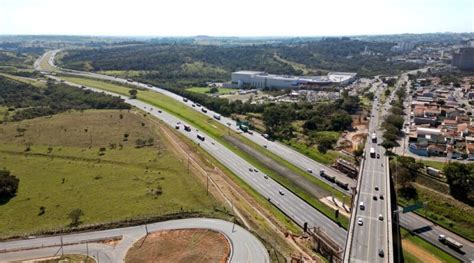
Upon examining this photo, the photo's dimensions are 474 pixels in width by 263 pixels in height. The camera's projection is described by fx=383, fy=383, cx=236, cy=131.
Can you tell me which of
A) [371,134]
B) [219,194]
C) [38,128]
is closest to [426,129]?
[371,134]

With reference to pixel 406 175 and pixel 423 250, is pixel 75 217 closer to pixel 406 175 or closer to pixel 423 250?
pixel 423 250

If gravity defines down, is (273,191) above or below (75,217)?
below

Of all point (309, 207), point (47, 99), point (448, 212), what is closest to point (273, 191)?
point (309, 207)

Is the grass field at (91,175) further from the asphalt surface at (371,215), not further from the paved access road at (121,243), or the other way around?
the asphalt surface at (371,215)

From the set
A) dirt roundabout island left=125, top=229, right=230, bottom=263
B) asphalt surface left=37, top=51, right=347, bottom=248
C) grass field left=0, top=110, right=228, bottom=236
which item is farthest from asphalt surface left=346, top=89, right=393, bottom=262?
grass field left=0, top=110, right=228, bottom=236

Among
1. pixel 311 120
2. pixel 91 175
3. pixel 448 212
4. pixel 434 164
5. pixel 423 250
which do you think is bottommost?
pixel 423 250

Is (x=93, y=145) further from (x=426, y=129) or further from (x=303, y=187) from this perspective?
(x=426, y=129)

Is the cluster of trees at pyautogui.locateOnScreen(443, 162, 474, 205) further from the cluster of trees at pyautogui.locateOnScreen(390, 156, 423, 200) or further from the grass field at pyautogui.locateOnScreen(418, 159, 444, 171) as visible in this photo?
the grass field at pyautogui.locateOnScreen(418, 159, 444, 171)
